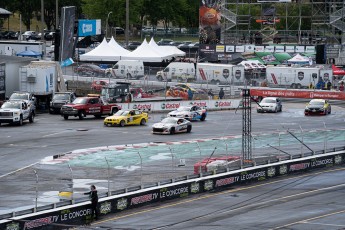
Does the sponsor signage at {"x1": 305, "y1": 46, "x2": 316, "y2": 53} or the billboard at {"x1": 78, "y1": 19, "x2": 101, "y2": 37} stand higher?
the billboard at {"x1": 78, "y1": 19, "x2": 101, "y2": 37}

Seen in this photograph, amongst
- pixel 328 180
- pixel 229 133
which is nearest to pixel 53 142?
pixel 229 133

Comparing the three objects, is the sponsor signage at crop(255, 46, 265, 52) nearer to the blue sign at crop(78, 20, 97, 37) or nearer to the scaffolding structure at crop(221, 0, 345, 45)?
the scaffolding structure at crop(221, 0, 345, 45)

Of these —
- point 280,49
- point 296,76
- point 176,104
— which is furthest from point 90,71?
point 280,49

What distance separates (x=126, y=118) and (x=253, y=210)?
27260mm

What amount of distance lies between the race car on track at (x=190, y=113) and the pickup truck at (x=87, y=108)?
15.9 ft

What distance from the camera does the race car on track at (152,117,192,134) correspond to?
54656 mm

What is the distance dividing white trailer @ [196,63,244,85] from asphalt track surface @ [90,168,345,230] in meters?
43.6

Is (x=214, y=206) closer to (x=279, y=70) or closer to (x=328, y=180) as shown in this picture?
(x=328, y=180)

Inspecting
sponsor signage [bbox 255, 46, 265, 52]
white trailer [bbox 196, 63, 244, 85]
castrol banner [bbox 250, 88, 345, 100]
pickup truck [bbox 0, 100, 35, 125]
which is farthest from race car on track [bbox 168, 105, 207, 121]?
sponsor signage [bbox 255, 46, 265, 52]

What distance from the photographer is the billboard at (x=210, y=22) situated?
103375mm

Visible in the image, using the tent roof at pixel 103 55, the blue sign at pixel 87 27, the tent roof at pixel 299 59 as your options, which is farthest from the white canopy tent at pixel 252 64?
the blue sign at pixel 87 27

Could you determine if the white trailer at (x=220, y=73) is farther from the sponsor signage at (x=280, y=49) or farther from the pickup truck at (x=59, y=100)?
the sponsor signage at (x=280, y=49)

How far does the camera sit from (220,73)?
83.3m

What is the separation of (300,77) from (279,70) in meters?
2.06
